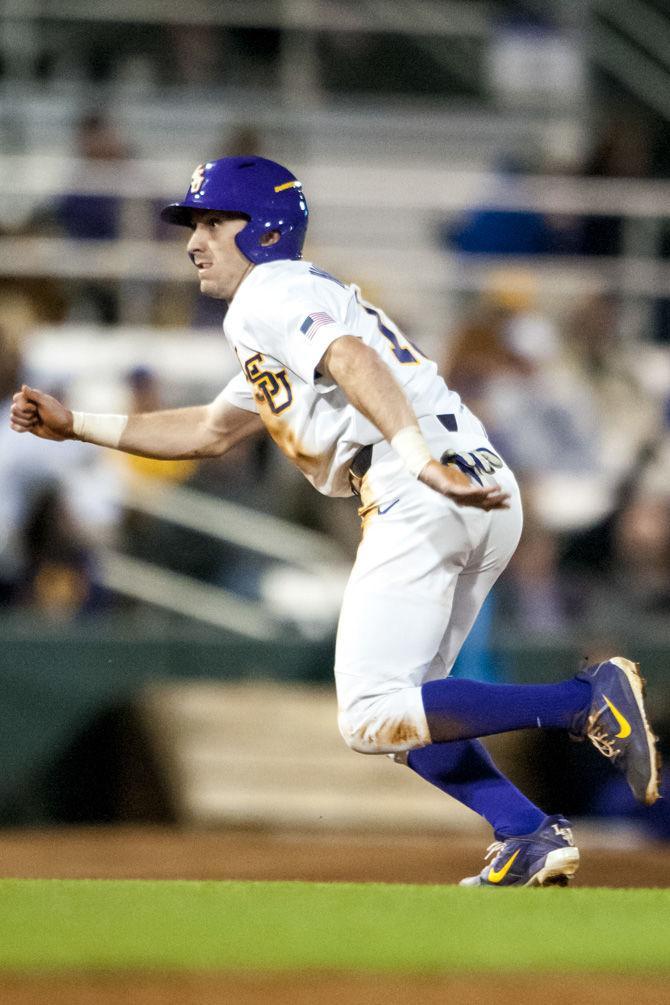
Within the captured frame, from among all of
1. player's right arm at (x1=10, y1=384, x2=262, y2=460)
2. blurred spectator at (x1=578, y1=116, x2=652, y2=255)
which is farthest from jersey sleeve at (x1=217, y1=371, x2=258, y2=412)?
blurred spectator at (x1=578, y1=116, x2=652, y2=255)

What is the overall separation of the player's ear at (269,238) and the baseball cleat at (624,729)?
1637 millimetres

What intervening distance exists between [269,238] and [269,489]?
4420 millimetres

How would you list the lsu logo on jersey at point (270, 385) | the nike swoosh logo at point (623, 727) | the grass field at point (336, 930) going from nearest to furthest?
the grass field at point (336, 930) → the nike swoosh logo at point (623, 727) → the lsu logo on jersey at point (270, 385)

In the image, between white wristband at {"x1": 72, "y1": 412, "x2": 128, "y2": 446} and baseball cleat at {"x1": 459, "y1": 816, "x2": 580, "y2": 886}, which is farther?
white wristband at {"x1": 72, "y1": 412, "x2": 128, "y2": 446}

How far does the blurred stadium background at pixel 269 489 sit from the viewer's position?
29.7ft

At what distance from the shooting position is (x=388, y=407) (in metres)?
4.59

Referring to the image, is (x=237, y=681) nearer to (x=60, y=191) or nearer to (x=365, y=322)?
(x=60, y=191)

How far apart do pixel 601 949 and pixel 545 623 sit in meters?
5.16

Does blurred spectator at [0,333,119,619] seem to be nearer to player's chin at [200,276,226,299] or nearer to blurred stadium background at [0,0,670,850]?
blurred stadium background at [0,0,670,850]

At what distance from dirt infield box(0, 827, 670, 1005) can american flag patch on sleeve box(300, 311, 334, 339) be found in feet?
5.86

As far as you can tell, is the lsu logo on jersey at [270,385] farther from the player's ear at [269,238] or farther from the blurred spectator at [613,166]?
the blurred spectator at [613,166]

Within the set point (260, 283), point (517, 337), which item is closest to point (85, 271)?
point (517, 337)

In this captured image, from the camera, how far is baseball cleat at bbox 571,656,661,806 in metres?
4.79

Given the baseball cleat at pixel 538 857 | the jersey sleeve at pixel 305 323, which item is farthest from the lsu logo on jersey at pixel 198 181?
the baseball cleat at pixel 538 857
